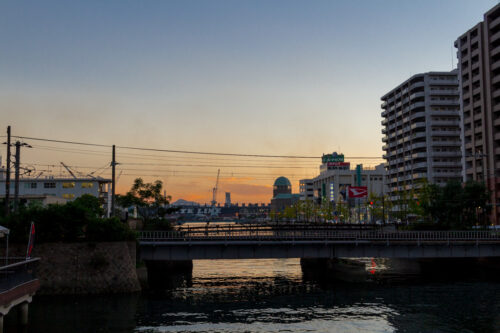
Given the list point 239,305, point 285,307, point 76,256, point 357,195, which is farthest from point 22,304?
point 357,195

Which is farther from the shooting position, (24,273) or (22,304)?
(22,304)

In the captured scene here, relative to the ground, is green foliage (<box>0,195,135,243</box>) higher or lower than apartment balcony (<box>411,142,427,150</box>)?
lower

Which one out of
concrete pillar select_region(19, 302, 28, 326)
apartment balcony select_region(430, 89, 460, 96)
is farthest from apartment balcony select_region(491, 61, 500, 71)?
concrete pillar select_region(19, 302, 28, 326)

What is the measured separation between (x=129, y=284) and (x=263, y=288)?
16.7 metres

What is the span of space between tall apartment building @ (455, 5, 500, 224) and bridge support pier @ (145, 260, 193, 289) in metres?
68.3

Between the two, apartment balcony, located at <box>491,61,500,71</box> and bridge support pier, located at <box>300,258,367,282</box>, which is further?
apartment balcony, located at <box>491,61,500,71</box>

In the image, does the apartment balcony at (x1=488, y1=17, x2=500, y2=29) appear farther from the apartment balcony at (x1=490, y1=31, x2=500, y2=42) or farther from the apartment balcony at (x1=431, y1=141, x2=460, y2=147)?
the apartment balcony at (x1=431, y1=141, x2=460, y2=147)

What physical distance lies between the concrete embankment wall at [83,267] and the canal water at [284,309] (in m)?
2.01

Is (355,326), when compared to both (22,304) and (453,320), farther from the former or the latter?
(22,304)

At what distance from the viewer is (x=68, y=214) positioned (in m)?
56.4

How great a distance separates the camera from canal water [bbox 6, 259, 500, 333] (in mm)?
40469

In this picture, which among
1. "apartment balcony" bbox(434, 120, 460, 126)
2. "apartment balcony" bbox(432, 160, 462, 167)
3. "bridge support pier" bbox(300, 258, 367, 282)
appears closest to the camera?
"bridge support pier" bbox(300, 258, 367, 282)

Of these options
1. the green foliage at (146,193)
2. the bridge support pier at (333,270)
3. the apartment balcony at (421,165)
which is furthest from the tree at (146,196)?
the apartment balcony at (421,165)

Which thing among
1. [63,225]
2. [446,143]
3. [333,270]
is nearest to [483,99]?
[446,143]
